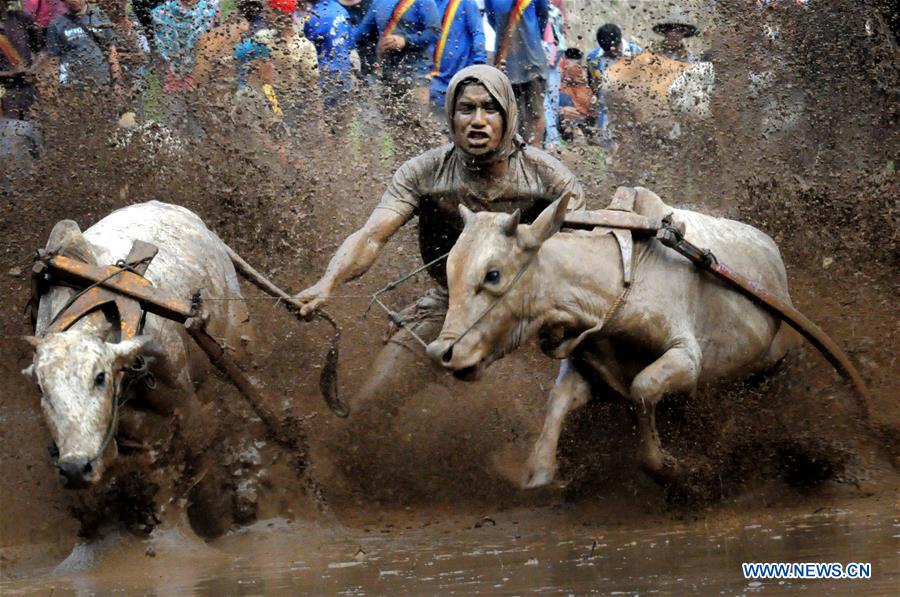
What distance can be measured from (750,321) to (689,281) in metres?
0.46

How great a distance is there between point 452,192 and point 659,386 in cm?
164

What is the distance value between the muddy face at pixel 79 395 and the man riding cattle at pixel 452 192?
1.02 metres

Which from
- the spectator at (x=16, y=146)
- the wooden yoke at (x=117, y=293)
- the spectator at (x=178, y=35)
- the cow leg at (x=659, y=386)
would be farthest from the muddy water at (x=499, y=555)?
the spectator at (x=178, y=35)

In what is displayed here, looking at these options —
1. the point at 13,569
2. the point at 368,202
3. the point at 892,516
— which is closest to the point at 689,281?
the point at 892,516

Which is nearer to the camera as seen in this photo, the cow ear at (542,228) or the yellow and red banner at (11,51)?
the cow ear at (542,228)

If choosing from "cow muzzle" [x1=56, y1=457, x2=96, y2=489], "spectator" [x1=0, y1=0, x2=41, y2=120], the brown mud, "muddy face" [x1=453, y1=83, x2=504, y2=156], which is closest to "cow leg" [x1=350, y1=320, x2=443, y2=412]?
the brown mud

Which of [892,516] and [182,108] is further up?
[182,108]

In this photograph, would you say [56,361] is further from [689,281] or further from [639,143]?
[639,143]

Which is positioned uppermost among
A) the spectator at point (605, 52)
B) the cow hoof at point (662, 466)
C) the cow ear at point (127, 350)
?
the spectator at point (605, 52)

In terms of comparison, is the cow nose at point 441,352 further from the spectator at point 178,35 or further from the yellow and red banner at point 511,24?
the spectator at point 178,35

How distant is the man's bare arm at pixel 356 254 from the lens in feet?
28.3

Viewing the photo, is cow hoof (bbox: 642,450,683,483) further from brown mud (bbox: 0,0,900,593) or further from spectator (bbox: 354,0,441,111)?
spectator (bbox: 354,0,441,111)

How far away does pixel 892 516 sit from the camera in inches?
329

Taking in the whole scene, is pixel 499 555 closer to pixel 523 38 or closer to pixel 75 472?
pixel 75 472
